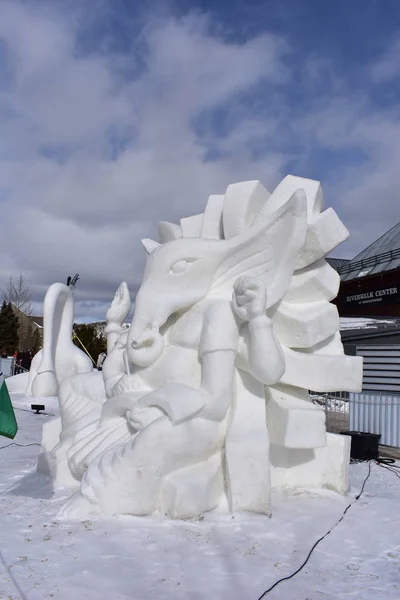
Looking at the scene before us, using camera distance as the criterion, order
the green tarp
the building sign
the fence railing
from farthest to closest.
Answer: the building sign, the fence railing, the green tarp

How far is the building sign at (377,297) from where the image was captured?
800 inches

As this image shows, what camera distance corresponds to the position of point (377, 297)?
21.2m

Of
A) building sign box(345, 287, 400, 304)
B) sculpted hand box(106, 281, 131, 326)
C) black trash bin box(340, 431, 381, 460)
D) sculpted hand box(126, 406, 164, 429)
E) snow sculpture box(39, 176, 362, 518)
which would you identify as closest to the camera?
snow sculpture box(39, 176, 362, 518)

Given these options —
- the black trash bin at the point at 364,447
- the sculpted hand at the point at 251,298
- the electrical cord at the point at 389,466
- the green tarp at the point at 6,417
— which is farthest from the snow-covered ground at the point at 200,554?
the black trash bin at the point at 364,447

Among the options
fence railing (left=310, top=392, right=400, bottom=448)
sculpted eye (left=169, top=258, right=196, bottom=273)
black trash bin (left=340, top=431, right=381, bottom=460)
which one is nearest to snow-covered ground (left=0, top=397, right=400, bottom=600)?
sculpted eye (left=169, top=258, right=196, bottom=273)

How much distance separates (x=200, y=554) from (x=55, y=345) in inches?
381

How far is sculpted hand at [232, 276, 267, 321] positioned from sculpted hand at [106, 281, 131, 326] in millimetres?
2010

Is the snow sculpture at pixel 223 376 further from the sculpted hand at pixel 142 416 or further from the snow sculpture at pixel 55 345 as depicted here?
the snow sculpture at pixel 55 345

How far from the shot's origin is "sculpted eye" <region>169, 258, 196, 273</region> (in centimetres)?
482

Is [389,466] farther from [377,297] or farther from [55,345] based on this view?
[377,297]

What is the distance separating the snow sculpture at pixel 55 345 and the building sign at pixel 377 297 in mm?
12726

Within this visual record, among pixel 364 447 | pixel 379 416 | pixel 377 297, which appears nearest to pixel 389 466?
pixel 364 447

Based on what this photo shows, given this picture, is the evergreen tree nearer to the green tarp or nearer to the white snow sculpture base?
the white snow sculpture base

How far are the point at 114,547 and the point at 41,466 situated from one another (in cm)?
207
